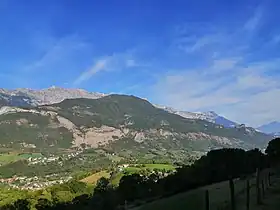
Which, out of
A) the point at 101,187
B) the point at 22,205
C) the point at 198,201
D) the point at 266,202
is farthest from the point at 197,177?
the point at 266,202

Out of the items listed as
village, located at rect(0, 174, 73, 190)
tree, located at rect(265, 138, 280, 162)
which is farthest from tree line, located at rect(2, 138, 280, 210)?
village, located at rect(0, 174, 73, 190)

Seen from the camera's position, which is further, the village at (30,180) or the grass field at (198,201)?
the village at (30,180)

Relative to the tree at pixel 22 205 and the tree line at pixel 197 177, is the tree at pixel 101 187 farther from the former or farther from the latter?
the tree at pixel 22 205

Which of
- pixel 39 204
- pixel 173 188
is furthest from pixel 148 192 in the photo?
pixel 39 204

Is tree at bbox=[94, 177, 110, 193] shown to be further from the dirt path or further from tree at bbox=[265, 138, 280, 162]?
the dirt path

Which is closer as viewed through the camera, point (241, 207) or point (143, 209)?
point (241, 207)

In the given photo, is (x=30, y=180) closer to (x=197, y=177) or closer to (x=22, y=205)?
(x=22, y=205)

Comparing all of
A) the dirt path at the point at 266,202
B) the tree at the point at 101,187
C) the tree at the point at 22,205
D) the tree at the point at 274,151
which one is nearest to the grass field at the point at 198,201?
the dirt path at the point at 266,202

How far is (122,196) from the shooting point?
5338 cm

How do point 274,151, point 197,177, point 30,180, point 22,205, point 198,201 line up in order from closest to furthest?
1. point 198,201
2. point 197,177
3. point 22,205
4. point 274,151
5. point 30,180

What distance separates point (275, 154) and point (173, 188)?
17229mm

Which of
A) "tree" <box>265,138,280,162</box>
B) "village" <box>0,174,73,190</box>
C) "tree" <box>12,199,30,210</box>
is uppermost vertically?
"tree" <box>265,138,280,162</box>

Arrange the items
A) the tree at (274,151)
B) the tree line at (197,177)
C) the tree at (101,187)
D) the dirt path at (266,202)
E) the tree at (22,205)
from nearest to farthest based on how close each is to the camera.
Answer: the dirt path at (266,202), the tree line at (197,177), the tree at (22,205), the tree at (101,187), the tree at (274,151)

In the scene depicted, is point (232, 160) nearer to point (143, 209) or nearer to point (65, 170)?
point (143, 209)
